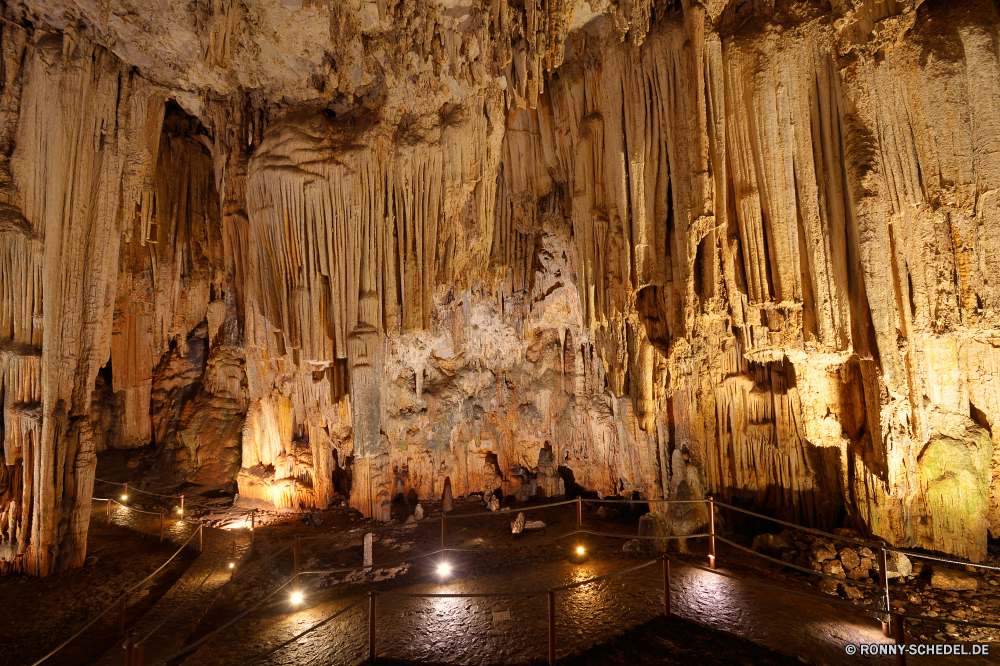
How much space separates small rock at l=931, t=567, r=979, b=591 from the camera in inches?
213

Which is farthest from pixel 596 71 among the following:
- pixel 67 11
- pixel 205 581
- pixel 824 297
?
pixel 205 581

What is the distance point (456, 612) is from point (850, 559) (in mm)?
4368

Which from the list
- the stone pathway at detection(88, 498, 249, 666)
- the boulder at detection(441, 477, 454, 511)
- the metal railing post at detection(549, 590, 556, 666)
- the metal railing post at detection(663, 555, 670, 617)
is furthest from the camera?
the boulder at detection(441, 477, 454, 511)

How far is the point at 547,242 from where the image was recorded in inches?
357

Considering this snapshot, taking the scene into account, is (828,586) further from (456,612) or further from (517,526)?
(517,526)

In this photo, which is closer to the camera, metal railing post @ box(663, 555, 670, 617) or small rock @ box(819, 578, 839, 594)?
metal railing post @ box(663, 555, 670, 617)

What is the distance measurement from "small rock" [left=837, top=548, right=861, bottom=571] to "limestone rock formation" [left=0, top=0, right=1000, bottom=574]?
39 cm

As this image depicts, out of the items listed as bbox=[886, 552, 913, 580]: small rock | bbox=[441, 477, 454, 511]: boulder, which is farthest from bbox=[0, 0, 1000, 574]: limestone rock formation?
bbox=[886, 552, 913, 580]: small rock

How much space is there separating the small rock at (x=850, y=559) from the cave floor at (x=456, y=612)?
727 millimetres

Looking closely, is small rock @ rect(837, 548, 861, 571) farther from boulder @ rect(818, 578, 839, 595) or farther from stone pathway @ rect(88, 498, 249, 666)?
stone pathway @ rect(88, 498, 249, 666)

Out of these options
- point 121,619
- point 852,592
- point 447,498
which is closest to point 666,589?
point 852,592

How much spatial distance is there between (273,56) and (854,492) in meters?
9.27

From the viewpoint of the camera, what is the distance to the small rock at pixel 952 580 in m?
5.42

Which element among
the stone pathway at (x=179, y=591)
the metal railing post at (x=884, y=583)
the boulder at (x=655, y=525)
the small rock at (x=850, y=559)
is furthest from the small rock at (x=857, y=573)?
the stone pathway at (x=179, y=591)
